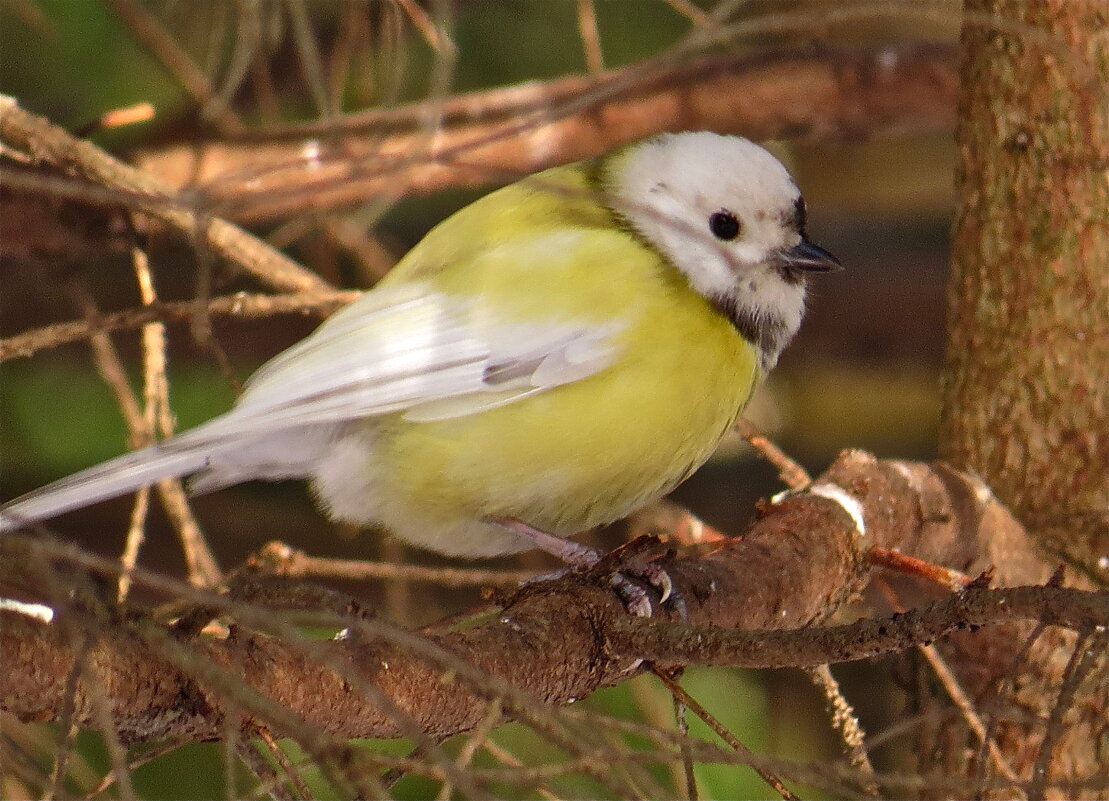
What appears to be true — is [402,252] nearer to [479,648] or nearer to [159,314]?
[159,314]

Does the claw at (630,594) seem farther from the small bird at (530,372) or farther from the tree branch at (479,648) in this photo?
the small bird at (530,372)

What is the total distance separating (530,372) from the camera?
5.33 feet

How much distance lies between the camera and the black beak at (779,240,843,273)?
5.90 feet

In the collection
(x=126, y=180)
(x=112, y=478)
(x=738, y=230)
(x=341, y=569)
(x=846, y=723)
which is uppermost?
(x=126, y=180)

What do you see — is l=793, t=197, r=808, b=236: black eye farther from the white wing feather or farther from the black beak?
the white wing feather

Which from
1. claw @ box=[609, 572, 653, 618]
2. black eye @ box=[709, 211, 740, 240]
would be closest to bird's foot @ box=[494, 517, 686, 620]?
claw @ box=[609, 572, 653, 618]

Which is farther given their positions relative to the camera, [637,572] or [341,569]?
[341,569]

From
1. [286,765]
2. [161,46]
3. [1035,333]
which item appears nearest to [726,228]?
[1035,333]

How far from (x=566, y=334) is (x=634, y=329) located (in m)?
0.09

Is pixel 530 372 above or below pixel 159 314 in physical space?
below

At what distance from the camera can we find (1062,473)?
186cm

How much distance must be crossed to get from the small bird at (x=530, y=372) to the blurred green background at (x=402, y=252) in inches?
25.3

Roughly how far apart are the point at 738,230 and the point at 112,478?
0.89m

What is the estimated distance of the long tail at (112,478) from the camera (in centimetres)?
145
